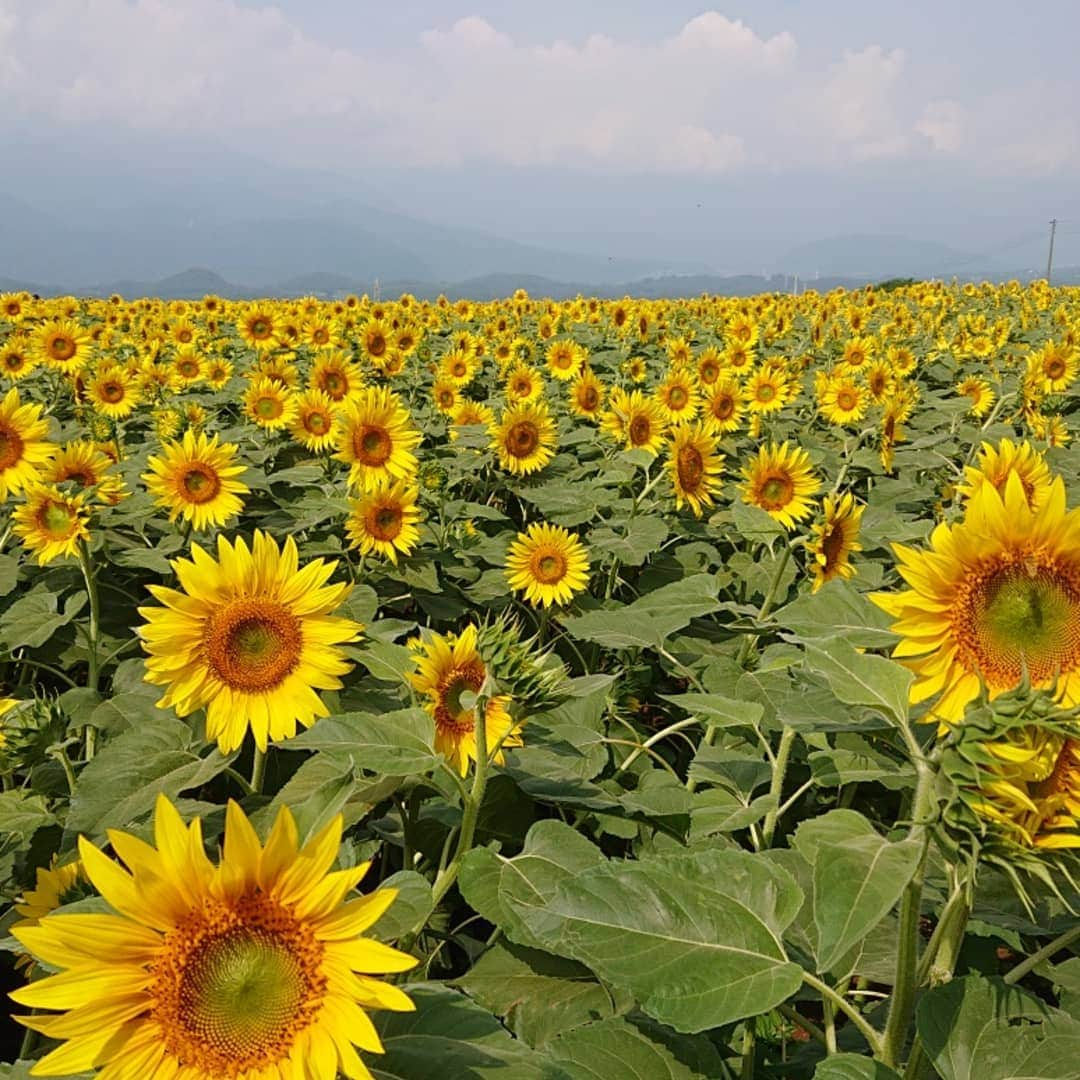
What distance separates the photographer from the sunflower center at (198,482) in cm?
407

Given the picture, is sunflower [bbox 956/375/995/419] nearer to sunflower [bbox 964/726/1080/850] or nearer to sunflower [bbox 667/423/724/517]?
sunflower [bbox 667/423/724/517]

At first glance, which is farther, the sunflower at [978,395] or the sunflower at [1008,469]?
the sunflower at [978,395]

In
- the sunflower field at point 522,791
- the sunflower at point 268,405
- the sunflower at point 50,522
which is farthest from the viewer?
the sunflower at point 268,405

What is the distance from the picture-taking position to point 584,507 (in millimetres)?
4883

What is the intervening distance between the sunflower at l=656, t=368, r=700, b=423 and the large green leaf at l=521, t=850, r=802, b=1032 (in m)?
5.45

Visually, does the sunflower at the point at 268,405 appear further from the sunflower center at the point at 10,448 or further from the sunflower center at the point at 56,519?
the sunflower center at the point at 56,519

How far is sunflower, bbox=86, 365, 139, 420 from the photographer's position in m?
6.80

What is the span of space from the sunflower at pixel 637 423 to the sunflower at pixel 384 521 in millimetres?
2201

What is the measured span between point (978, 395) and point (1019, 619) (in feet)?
21.7

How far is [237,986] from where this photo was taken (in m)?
1.20

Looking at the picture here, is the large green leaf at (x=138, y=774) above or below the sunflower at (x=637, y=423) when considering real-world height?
below

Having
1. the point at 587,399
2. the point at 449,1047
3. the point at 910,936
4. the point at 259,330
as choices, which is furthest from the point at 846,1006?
the point at 259,330

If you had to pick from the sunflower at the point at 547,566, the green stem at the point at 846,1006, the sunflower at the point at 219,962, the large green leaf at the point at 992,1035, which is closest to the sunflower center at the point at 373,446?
the sunflower at the point at 547,566

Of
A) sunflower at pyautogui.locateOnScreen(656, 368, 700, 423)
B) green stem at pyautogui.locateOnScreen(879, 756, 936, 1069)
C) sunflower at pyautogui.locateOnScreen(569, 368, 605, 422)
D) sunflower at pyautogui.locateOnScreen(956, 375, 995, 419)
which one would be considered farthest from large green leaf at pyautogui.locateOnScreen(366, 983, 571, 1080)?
sunflower at pyautogui.locateOnScreen(956, 375, 995, 419)
